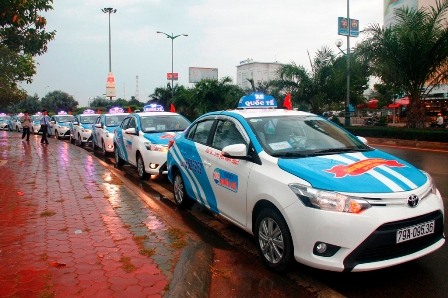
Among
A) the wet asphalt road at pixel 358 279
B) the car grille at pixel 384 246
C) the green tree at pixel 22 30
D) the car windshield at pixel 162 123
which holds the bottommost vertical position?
the wet asphalt road at pixel 358 279

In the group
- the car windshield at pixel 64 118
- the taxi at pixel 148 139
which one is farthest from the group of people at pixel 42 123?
the taxi at pixel 148 139

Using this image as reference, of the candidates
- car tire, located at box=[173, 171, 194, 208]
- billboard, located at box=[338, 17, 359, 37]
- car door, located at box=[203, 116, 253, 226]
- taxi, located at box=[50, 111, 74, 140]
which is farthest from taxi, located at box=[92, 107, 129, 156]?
billboard, located at box=[338, 17, 359, 37]

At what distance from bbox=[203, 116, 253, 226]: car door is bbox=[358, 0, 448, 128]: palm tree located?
525 inches

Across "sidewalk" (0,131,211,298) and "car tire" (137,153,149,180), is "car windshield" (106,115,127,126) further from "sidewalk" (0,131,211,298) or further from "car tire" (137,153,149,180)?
"sidewalk" (0,131,211,298)

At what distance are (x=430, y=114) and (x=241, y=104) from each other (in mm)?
24390

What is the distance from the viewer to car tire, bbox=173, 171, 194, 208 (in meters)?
6.42

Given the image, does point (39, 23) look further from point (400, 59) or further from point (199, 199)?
point (400, 59)

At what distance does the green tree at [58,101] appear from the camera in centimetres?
6775

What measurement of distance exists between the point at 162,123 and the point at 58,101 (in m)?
63.9

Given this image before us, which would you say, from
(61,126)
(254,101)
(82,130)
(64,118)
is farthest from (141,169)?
(64,118)

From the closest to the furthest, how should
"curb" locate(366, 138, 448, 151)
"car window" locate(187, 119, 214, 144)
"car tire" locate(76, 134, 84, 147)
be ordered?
"car window" locate(187, 119, 214, 144) < "curb" locate(366, 138, 448, 151) < "car tire" locate(76, 134, 84, 147)

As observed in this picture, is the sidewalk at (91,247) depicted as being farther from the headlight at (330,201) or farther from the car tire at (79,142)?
the car tire at (79,142)

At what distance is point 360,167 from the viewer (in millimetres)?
3971

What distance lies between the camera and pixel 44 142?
745 inches
